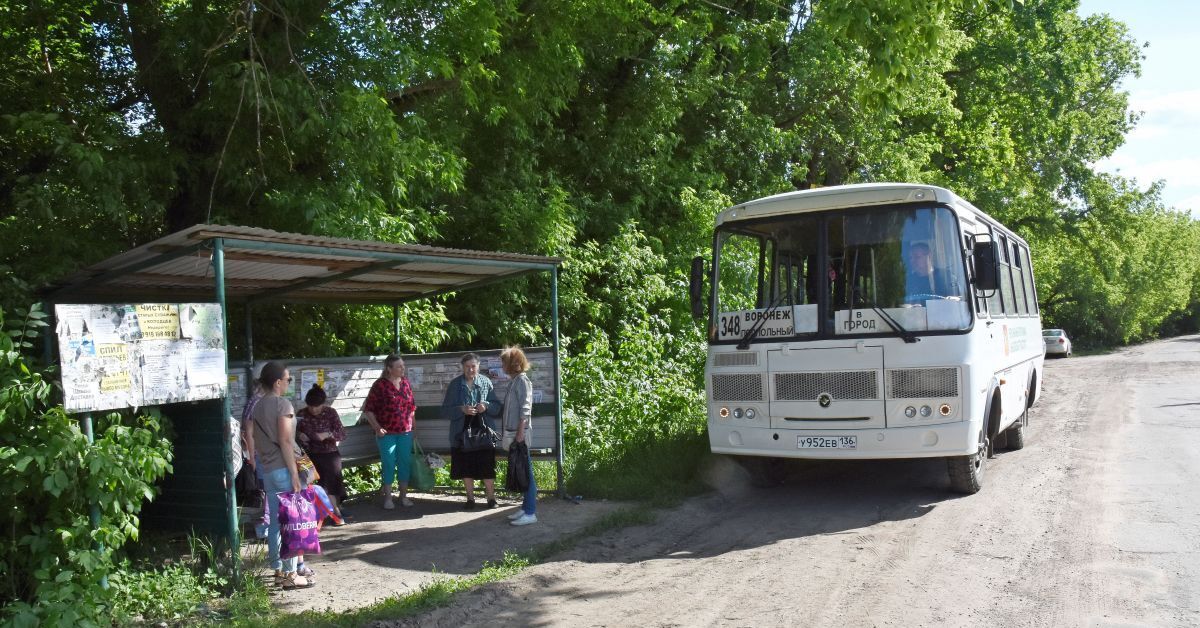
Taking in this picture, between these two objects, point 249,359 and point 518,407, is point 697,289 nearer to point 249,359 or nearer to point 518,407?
point 518,407

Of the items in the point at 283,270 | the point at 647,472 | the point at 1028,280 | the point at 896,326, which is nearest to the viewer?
the point at 283,270

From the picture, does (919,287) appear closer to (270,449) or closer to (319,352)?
(270,449)

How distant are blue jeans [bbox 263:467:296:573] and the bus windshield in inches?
190

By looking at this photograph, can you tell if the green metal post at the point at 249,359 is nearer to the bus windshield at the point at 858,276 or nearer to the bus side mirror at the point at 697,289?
the bus side mirror at the point at 697,289

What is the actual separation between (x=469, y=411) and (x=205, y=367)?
3154mm

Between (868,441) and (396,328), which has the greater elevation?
(396,328)

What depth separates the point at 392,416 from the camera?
9.77 m

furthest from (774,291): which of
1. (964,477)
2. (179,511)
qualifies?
(179,511)

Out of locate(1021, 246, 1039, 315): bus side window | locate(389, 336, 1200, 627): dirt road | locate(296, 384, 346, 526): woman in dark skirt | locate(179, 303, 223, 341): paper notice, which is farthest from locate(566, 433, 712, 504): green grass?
locate(1021, 246, 1039, 315): bus side window

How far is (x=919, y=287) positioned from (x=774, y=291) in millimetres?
1546

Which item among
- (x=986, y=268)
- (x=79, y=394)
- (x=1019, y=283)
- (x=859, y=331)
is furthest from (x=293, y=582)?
(x=1019, y=283)

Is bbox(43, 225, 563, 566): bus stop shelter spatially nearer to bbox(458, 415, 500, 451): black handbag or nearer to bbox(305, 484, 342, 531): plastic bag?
bbox(305, 484, 342, 531): plastic bag

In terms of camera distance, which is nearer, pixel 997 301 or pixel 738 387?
pixel 738 387

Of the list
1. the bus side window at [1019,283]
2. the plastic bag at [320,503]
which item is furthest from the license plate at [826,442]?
the bus side window at [1019,283]
